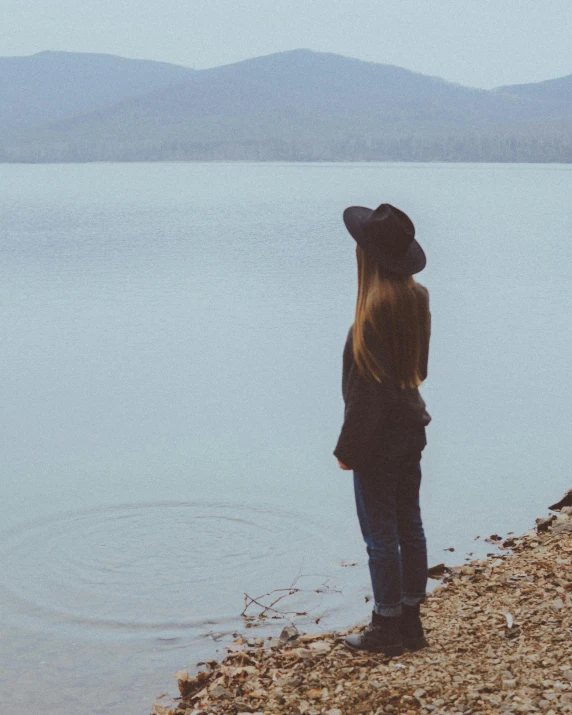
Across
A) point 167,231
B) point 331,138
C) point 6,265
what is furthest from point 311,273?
point 331,138

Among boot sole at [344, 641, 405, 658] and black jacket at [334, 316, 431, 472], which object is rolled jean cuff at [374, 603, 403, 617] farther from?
black jacket at [334, 316, 431, 472]

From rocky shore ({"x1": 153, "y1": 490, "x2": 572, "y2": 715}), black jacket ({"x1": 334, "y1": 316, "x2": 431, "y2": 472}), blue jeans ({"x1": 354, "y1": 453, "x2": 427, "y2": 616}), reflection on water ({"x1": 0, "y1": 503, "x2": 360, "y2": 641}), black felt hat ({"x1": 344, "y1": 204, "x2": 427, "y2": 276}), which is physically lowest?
reflection on water ({"x1": 0, "y1": 503, "x2": 360, "y2": 641})

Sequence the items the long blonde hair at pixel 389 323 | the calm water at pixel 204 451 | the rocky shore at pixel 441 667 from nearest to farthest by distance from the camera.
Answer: the rocky shore at pixel 441 667 < the long blonde hair at pixel 389 323 < the calm water at pixel 204 451

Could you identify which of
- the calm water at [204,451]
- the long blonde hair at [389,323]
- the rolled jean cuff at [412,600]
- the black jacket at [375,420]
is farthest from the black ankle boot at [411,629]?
the calm water at [204,451]

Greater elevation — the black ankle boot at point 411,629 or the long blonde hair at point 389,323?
the long blonde hair at point 389,323

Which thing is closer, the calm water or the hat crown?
the hat crown

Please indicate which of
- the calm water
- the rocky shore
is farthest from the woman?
the calm water

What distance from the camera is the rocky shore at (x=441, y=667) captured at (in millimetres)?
3971

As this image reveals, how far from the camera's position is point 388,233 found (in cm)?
418

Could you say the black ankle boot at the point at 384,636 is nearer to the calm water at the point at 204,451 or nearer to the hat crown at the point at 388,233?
the calm water at the point at 204,451

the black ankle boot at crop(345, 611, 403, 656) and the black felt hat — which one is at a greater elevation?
the black felt hat

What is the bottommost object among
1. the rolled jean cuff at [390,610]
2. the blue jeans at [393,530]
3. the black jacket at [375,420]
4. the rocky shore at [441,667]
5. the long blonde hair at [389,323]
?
the rocky shore at [441,667]

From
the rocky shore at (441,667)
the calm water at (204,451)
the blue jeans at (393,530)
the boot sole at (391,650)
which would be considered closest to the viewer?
the rocky shore at (441,667)

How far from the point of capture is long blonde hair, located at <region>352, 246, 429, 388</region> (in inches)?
163
